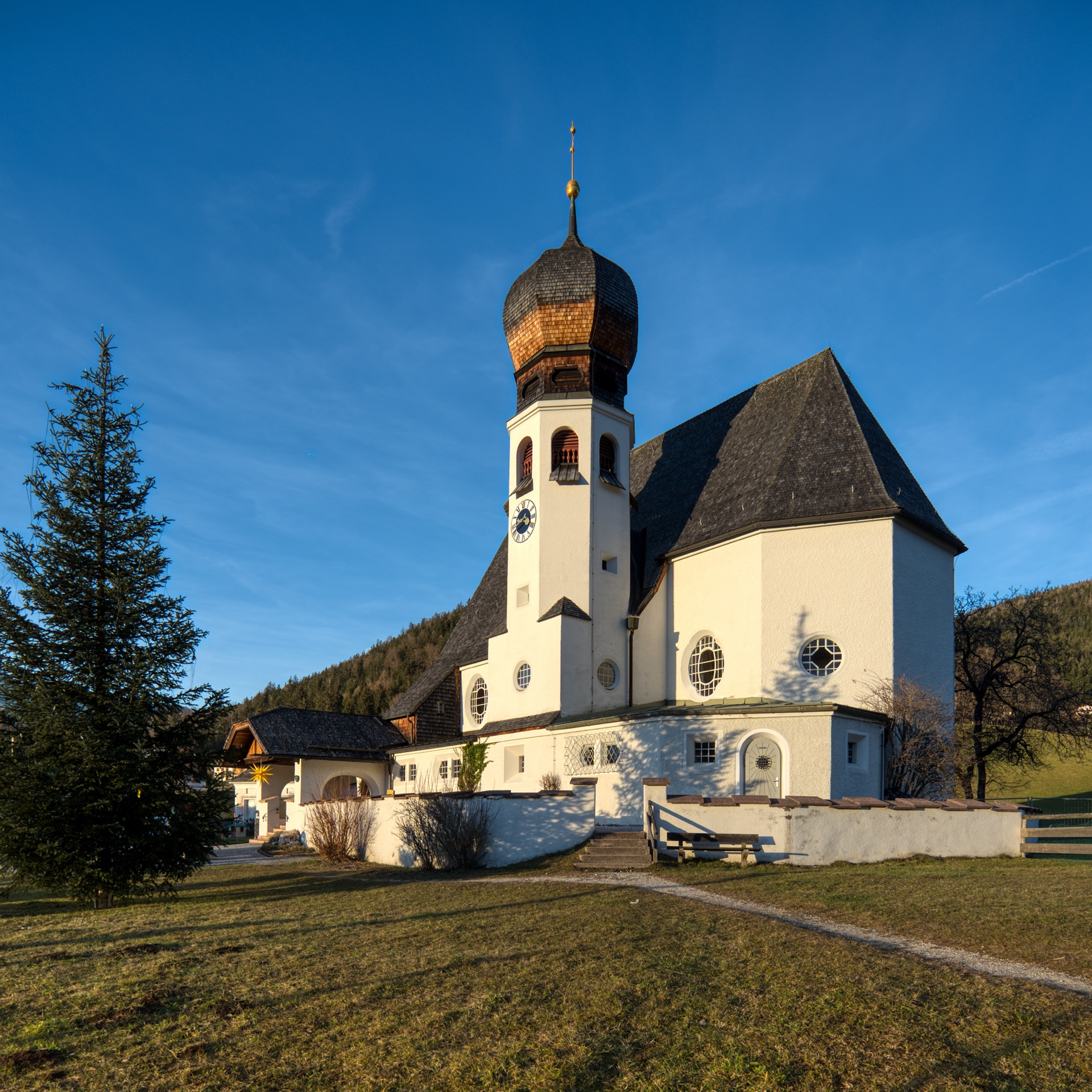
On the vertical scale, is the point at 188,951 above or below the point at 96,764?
below

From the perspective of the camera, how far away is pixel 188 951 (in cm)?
898

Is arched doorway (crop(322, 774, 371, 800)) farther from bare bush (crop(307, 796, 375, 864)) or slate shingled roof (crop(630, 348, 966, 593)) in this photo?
slate shingled roof (crop(630, 348, 966, 593))

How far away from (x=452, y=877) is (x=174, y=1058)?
12.1m

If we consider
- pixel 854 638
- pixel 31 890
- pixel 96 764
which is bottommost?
pixel 31 890

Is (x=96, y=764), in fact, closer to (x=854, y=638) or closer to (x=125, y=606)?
(x=125, y=606)

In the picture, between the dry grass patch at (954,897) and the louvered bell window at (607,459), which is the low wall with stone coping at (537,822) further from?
the louvered bell window at (607,459)

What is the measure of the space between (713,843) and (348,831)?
9.22 meters

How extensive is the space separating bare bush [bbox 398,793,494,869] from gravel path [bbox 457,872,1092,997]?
12.1 feet

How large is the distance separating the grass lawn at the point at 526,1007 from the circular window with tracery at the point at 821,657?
11.9 metres

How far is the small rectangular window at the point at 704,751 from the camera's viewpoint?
72.6 ft

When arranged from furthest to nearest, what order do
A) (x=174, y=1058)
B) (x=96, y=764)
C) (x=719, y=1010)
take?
(x=96, y=764) → (x=719, y=1010) → (x=174, y=1058)

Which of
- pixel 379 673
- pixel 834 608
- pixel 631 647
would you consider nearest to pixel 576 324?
pixel 631 647

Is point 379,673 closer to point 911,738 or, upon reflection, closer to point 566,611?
point 566,611

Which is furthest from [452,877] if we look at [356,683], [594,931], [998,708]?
[356,683]
